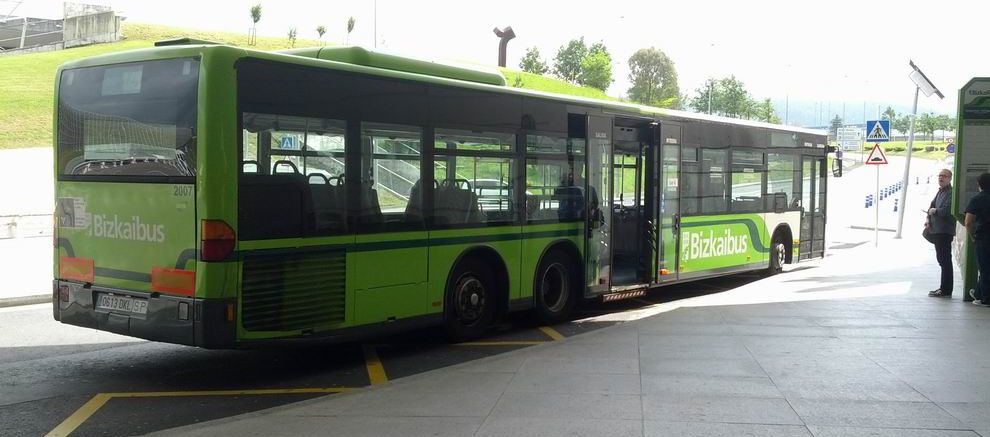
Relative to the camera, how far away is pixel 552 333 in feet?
36.1

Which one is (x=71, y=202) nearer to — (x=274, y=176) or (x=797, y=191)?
(x=274, y=176)

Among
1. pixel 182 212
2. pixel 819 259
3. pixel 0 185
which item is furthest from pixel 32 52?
pixel 182 212

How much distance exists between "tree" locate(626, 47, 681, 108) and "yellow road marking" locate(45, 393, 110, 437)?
11191cm

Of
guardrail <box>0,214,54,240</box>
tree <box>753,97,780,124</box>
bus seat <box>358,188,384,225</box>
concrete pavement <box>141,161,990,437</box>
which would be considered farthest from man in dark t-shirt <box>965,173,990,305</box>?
tree <box>753,97,780,124</box>

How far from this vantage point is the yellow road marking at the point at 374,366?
27.4ft

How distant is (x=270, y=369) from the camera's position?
8781mm

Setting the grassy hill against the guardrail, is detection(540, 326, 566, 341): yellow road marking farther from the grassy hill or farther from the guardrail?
the grassy hill

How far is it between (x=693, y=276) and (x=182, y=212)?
882 cm

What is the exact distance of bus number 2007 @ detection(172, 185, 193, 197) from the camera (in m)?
7.25

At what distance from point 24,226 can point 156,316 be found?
1736cm

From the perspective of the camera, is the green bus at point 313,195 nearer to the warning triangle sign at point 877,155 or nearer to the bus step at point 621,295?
the bus step at point 621,295

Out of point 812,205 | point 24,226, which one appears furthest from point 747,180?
point 24,226

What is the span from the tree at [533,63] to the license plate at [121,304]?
5552 inches

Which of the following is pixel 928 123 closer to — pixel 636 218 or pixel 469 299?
pixel 636 218
